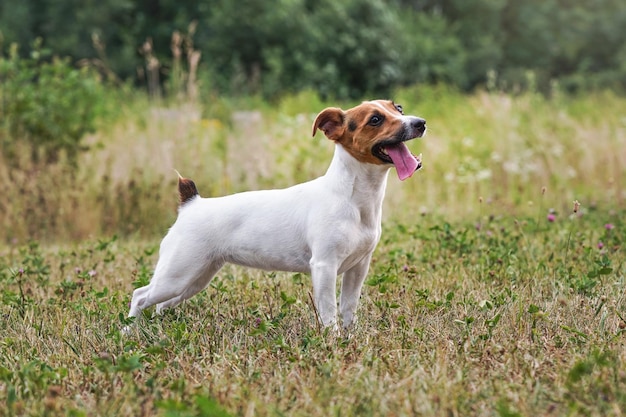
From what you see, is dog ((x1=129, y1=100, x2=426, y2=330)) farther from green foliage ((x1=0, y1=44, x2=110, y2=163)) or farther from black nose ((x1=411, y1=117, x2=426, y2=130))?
green foliage ((x1=0, y1=44, x2=110, y2=163))

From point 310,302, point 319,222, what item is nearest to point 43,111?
point 310,302

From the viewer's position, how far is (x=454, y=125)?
12.0m

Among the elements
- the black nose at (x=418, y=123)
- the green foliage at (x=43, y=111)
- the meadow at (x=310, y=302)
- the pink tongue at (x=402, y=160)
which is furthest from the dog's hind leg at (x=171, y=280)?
the green foliage at (x=43, y=111)

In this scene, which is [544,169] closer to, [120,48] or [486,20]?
[120,48]

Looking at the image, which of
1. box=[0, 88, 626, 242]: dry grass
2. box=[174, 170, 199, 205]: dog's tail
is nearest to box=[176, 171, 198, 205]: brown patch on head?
box=[174, 170, 199, 205]: dog's tail

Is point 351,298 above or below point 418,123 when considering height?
below

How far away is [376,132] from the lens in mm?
3947

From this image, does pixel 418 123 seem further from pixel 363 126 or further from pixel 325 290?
pixel 325 290

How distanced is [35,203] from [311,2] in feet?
52.4

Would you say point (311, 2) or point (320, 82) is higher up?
point (311, 2)

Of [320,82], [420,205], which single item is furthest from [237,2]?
[420,205]

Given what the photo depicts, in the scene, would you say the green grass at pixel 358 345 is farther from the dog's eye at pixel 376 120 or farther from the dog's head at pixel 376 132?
the dog's eye at pixel 376 120

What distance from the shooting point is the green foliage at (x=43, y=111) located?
27.9ft

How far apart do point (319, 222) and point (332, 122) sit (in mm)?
530
